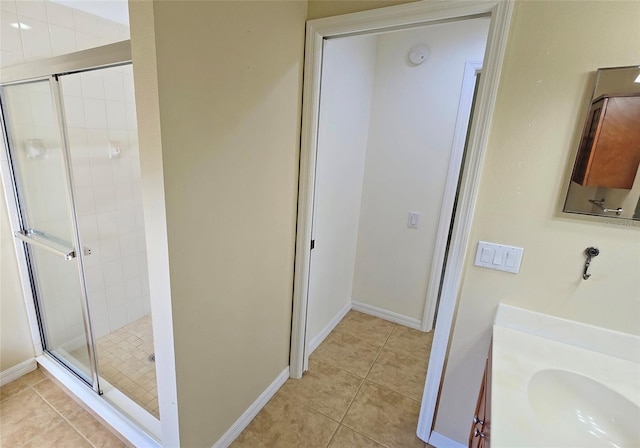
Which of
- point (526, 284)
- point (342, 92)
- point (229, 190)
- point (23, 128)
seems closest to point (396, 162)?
point (342, 92)

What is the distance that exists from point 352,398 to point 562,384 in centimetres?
123

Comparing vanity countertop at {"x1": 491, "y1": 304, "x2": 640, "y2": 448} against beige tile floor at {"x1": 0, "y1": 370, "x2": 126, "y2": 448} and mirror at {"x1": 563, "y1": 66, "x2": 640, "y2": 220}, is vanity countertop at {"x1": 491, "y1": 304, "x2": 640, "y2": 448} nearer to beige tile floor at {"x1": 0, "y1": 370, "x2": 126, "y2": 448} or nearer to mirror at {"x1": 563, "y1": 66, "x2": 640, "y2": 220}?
mirror at {"x1": 563, "y1": 66, "x2": 640, "y2": 220}

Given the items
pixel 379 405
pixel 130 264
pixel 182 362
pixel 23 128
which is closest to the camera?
pixel 182 362

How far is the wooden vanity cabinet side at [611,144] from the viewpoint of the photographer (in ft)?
3.30

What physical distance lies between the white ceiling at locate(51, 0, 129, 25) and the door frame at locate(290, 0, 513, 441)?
1406 mm

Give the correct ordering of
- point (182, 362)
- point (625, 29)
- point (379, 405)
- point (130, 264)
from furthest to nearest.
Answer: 1. point (130, 264)
2. point (379, 405)
3. point (182, 362)
4. point (625, 29)

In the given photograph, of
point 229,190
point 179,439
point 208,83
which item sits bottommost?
point 179,439

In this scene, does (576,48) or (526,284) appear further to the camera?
(526,284)

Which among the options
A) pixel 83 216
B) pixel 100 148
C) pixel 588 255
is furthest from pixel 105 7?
pixel 588 255

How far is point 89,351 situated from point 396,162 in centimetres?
249

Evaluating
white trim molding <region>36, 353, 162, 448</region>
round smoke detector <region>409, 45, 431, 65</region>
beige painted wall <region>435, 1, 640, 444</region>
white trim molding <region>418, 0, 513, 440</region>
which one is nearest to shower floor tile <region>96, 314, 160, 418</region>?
white trim molding <region>36, 353, 162, 448</region>

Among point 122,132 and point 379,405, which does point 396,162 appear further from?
point 122,132

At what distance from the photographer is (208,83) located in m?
1.07

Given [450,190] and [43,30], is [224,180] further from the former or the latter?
[450,190]
